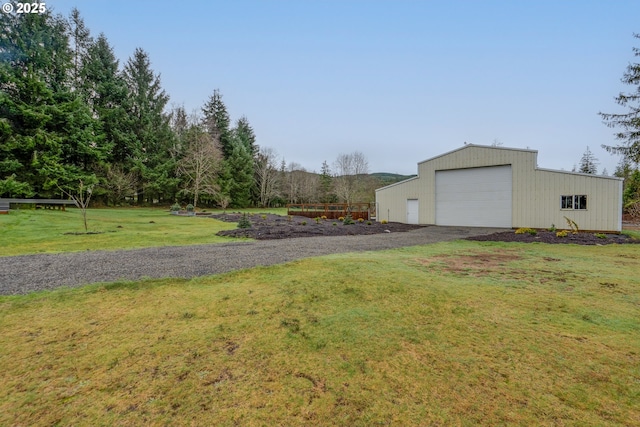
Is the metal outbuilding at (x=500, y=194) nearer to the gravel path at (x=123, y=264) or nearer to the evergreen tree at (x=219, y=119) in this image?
the gravel path at (x=123, y=264)

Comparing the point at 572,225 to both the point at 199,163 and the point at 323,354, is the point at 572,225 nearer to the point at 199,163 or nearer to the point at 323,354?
the point at 323,354

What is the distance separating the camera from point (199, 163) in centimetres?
2745

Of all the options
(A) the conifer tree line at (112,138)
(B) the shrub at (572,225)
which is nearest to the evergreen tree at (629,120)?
(B) the shrub at (572,225)

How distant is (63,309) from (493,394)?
4.34 metres

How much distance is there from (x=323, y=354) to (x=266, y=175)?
38.7 metres

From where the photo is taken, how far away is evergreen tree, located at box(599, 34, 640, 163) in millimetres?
16531

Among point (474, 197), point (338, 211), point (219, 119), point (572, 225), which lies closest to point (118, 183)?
point (219, 119)

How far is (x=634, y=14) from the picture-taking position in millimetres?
15844

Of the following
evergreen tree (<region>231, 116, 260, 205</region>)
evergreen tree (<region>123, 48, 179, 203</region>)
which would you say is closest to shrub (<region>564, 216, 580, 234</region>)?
evergreen tree (<region>123, 48, 179, 203</region>)

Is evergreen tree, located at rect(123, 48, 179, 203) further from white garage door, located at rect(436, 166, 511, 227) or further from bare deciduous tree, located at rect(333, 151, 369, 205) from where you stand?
white garage door, located at rect(436, 166, 511, 227)

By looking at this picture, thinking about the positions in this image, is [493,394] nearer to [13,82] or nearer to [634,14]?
[634,14]

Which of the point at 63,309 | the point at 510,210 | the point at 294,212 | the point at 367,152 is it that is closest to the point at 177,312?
the point at 63,309

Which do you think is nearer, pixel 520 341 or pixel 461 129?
pixel 520 341

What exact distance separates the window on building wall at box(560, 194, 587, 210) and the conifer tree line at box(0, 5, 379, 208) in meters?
23.3
